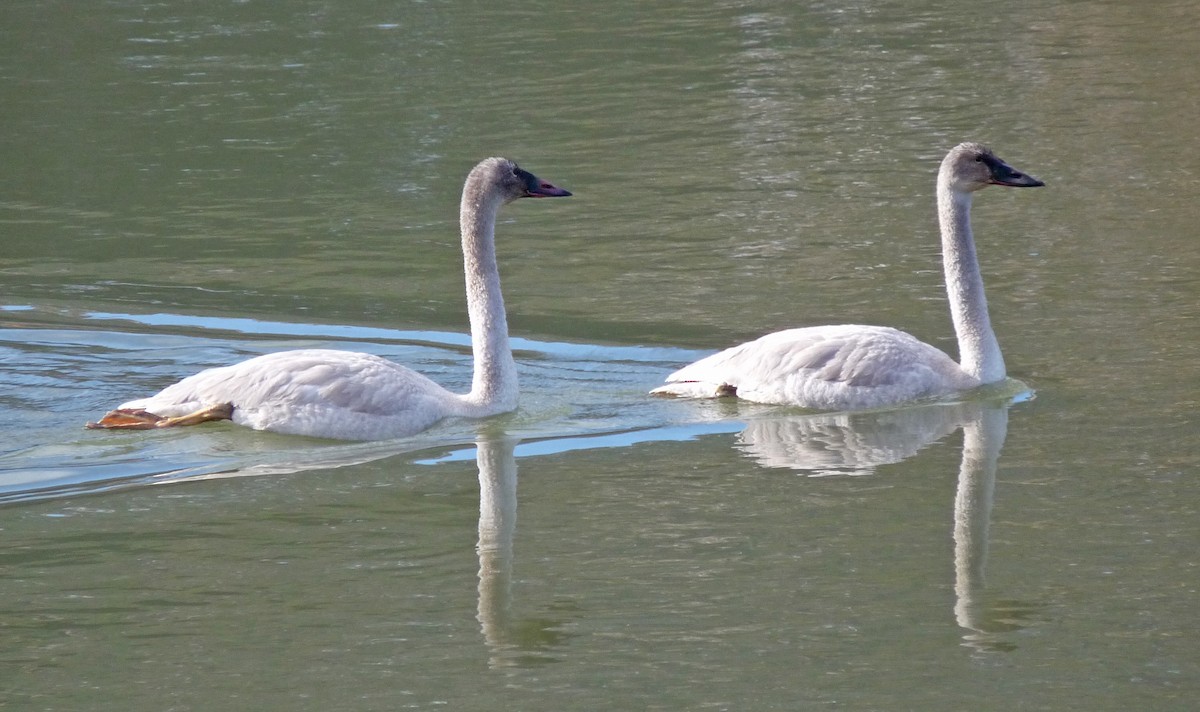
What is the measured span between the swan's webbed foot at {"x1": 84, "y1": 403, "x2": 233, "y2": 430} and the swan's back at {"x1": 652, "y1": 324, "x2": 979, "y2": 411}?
109 inches

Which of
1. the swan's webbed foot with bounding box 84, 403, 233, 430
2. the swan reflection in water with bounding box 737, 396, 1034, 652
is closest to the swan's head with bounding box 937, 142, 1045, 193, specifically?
the swan reflection in water with bounding box 737, 396, 1034, 652

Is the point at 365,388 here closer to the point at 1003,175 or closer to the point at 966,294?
the point at 966,294

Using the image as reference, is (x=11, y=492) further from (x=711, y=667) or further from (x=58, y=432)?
(x=711, y=667)

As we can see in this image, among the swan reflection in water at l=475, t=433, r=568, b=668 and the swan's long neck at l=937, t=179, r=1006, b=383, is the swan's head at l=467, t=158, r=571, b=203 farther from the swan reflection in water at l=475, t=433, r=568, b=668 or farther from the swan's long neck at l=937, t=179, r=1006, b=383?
the swan's long neck at l=937, t=179, r=1006, b=383

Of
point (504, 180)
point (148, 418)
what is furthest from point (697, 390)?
point (148, 418)

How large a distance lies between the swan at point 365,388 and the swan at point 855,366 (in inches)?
42.5

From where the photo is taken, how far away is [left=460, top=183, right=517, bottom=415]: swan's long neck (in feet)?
37.8

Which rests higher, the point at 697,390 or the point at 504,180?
the point at 504,180

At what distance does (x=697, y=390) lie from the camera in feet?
38.0

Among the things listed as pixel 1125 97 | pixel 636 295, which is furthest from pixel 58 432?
pixel 1125 97

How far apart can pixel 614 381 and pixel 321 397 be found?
203cm

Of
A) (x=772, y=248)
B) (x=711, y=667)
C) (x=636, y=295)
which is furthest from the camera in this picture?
(x=772, y=248)

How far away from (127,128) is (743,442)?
13.7 meters

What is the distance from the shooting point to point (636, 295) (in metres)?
14.3
